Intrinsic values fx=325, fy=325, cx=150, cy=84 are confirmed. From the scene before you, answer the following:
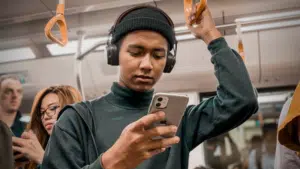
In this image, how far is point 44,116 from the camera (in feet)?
6.64

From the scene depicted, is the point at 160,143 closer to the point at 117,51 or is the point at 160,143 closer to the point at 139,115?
the point at 139,115

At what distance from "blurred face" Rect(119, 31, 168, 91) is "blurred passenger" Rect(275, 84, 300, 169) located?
0.46 metres

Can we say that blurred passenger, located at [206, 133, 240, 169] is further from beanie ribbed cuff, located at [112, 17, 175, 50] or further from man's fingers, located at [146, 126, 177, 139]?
man's fingers, located at [146, 126, 177, 139]

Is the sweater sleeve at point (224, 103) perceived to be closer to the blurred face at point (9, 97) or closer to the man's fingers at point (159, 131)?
the man's fingers at point (159, 131)

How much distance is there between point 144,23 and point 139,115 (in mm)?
308

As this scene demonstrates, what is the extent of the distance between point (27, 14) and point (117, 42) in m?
2.61

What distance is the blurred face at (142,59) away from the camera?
1049 mm

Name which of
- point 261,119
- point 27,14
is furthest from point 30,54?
point 261,119

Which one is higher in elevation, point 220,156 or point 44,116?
point 44,116

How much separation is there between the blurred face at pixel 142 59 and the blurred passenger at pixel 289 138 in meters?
0.46

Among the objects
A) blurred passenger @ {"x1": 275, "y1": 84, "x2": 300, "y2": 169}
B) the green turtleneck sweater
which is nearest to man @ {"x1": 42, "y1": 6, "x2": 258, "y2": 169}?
the green turtleneck sweater

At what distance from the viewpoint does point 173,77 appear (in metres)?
4.46

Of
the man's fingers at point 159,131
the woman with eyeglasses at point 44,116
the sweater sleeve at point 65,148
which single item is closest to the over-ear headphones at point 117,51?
the sweater sleeve at point 65,148

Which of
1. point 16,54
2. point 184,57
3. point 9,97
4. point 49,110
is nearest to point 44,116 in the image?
point 49,110
